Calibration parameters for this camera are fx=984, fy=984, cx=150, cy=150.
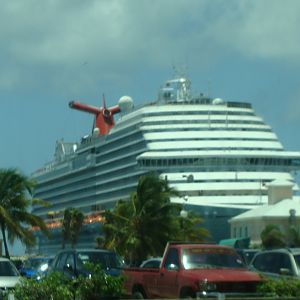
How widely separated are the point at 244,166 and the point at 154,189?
147 feet

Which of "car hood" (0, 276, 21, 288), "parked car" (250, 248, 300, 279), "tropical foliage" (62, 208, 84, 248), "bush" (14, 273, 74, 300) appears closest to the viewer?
"bush" (14, 273, 74, 300)

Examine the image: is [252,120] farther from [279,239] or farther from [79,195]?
[279,239]

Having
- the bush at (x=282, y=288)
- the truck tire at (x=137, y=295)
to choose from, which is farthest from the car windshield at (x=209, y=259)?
the bush at (x=282, y=288)

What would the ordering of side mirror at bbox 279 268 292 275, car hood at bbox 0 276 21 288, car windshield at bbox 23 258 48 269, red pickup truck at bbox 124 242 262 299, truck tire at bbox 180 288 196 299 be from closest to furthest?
red pickup truck at bbox 124 242 262 299 < truck tire at bbox 180 288 196 299 < side mirror at bbox 279 268 292 275 < car hood at bbox 0 276 21 288 < car windshield at bbox 23 258 48 269

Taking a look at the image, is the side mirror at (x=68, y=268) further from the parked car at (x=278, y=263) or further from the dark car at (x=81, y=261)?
the parked car at (x=278, y=263)

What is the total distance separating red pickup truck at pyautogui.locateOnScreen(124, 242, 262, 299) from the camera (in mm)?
17328

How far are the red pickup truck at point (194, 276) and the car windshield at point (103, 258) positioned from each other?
3.13 m

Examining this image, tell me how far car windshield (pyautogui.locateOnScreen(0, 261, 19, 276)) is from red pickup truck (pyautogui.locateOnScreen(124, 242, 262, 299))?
9.92 ft

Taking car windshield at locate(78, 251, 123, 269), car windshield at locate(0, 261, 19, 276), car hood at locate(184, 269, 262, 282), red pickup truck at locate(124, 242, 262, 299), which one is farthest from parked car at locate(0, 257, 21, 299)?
car hood at locate(184, 269, 262, 282)

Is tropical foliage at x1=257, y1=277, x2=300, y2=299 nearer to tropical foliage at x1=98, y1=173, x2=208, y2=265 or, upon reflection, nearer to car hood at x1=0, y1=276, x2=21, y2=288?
car hood at x1=0, y1=276, x2=21, y2=288

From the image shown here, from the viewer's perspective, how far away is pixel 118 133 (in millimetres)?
100125

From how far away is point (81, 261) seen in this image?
2266 cm

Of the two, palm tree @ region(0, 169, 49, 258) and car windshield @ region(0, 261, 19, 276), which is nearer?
car windshield @ region(0, 261, 19, 276)

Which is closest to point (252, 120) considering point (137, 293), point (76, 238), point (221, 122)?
point (221, 122)
